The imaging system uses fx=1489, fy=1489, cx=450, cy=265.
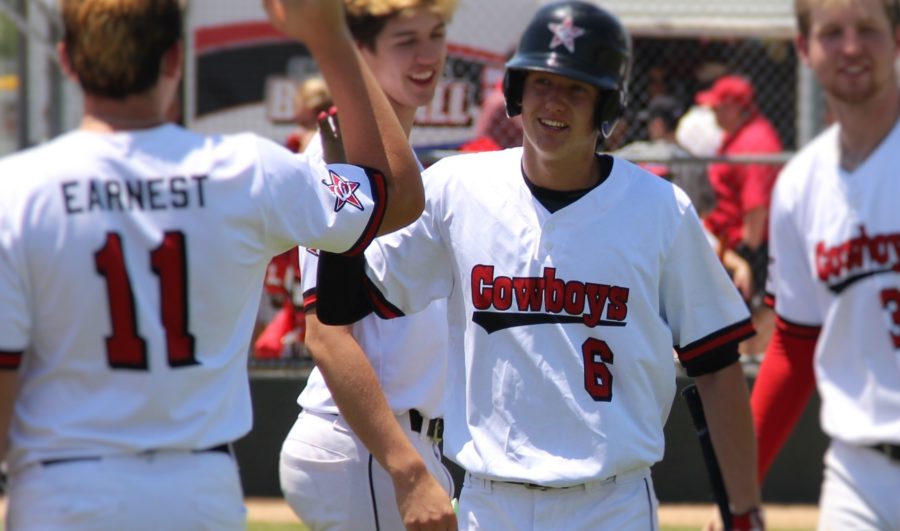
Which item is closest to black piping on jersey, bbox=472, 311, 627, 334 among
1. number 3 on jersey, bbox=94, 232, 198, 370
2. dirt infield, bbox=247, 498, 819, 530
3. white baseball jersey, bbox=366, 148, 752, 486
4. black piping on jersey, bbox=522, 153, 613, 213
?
white baseball jersey, bbox=366, 148, 752, 486

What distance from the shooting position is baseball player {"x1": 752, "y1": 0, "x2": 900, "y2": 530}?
375 centimetres

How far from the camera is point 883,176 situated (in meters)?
3.84

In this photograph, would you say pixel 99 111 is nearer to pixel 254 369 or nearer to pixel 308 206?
pixel 308 206

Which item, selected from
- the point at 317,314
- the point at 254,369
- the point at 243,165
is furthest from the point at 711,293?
the point at 254,369

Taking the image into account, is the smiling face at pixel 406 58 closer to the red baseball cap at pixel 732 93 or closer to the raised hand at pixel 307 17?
the raised hand at pixel 307 17

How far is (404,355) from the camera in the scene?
13.6ft

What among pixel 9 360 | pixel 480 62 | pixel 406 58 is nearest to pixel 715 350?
pixel 406 58

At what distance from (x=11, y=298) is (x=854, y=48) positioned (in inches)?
87.9

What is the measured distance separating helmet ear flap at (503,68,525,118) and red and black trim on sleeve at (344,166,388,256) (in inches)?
27.8

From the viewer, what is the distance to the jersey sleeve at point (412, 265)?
12.4 ft

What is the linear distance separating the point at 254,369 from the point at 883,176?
17.9ft

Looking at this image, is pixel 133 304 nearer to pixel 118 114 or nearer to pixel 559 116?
pixel 118 114

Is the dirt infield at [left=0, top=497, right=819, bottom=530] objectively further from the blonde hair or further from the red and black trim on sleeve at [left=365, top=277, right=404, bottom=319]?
the red and black trim on sleeve at [left=365, top=277, right=404, bottom=319]

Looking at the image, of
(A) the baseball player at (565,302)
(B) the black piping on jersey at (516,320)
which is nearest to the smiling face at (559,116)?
(A) the baseball player at (565,302)
